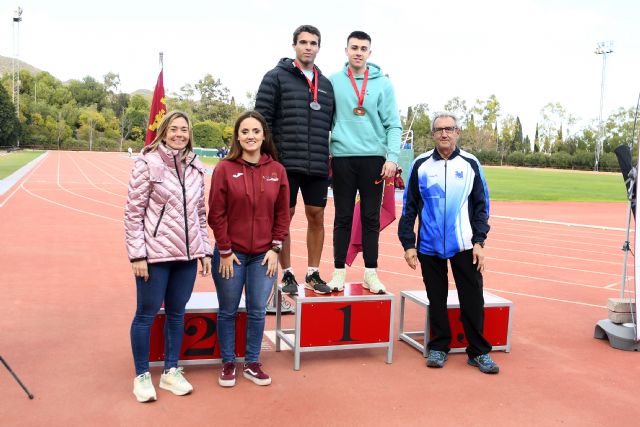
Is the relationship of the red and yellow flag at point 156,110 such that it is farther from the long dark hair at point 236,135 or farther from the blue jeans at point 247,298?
the blue jeans at point 247,298

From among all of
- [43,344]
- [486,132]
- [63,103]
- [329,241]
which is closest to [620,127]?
[486,132]

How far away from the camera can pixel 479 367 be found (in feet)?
14.2

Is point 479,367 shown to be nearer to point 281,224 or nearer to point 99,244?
point 281,224

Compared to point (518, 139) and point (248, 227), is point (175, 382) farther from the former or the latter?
point (518, 139)

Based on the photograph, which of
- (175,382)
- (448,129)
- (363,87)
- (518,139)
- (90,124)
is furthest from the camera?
(518,139)

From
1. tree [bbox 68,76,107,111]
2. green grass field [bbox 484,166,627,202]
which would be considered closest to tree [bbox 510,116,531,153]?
green grass field [bbox 484,166,627,202]

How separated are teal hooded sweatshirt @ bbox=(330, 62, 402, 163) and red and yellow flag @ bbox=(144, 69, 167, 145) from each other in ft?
4.38

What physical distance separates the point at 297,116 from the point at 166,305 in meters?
1.62

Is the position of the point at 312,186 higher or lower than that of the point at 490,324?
higher

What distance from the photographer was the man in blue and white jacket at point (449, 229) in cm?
427

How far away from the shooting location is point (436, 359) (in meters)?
4.36

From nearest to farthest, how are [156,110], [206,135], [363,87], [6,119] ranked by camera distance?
[363,87] < [156,110] < [6,119] < [206,135]

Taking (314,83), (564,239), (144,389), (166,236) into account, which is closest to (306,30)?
(314,83)

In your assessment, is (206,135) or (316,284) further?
(206,135)
